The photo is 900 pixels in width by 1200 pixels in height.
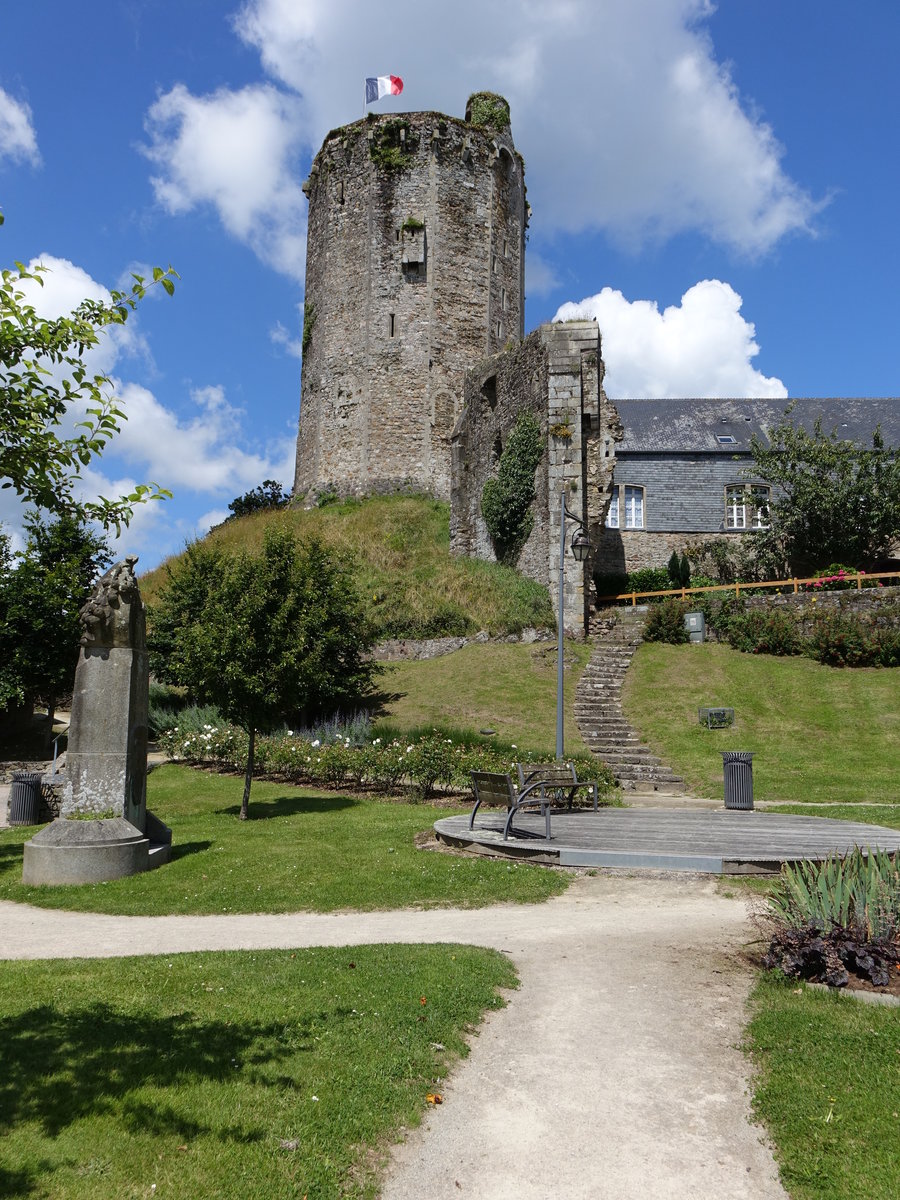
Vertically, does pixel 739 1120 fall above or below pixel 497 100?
below

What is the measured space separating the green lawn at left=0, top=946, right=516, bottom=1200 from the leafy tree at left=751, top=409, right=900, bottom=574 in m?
29.1

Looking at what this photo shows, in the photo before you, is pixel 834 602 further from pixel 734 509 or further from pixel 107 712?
pixel 107 712

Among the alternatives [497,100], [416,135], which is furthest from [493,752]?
[497,100]

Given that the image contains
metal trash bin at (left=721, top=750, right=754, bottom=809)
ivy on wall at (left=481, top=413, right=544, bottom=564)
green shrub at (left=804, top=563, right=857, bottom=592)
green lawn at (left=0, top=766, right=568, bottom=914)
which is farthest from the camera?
ivy on wall at (left=481, top=413, right=544, bottom=564)

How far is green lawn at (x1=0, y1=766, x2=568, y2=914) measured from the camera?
26.0 ft

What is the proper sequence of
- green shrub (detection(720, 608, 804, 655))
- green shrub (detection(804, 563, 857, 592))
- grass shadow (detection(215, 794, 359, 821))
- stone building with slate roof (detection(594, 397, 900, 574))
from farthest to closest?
1. stone building with slate roof (detection(594, 397, 900, 574))
2. green shrub (detection(804, 563, 857, 592))
3. green shrub (detection(720, 608, 804, 655))
4. grass shadow (detection(215, 794, 359, 821))

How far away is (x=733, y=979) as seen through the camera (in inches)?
218

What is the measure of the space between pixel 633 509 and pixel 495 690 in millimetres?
17705

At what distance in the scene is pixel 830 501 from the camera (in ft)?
101

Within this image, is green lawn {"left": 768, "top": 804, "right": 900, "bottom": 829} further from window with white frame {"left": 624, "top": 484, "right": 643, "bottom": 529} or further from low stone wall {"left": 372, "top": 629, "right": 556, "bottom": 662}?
window with white frame {"left": 624, "top": 484, "right": 643, "bottom": 529}

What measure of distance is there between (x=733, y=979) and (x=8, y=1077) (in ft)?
13.5

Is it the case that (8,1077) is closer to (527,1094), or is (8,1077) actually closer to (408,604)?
(527,1094)

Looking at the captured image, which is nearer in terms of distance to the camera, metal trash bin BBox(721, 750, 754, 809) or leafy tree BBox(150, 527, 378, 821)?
leafy tree BBox(150, 527, 378, 821)

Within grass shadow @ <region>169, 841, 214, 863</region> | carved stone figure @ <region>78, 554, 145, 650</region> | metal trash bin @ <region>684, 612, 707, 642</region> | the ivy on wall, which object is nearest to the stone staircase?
metal trash bin @ <region>684, 612, 707, 642</region>
